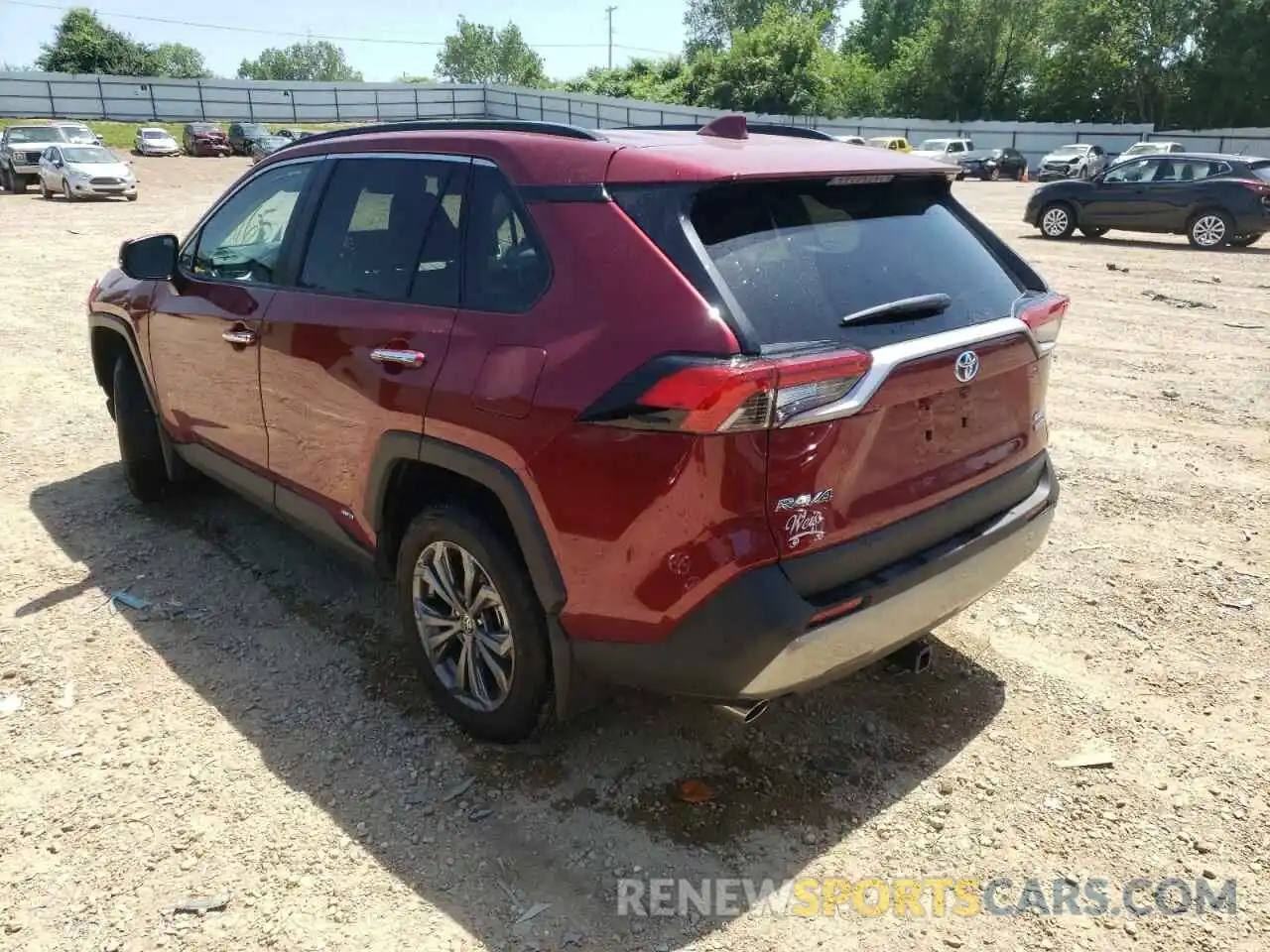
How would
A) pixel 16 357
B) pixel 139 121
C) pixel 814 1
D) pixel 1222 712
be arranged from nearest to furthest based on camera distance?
1. pixel 1222 712
2. pixel 16 357
3. pixel 139 121
4. pixel 814 1

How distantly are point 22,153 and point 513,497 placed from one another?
98.2ft

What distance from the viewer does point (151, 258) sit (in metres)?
4.09

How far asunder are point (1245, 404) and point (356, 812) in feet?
21.2

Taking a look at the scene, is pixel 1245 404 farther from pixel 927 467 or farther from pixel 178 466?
pixel 178 466

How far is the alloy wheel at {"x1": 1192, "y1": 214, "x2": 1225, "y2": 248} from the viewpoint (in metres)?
15.8

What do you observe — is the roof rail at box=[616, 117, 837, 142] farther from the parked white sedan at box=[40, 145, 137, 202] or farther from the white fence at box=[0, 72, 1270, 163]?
the white fence at box=[0, 72, 1270, 163]

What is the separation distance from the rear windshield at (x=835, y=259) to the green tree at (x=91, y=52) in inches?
3102

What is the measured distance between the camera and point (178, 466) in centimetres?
466

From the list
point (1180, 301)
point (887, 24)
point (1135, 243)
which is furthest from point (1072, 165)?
point (887, 24)

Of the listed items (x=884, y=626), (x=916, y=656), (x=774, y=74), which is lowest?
(x=916, y=656)

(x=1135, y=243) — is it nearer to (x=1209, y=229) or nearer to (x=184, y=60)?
(x=1209, y=229)

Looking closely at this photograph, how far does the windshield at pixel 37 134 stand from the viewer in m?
27.1

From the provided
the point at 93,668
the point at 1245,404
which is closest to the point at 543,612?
the point at 93,668

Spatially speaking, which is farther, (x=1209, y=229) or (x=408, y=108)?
(x=408, y=108)
